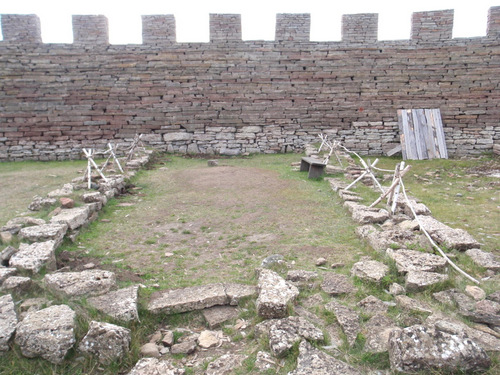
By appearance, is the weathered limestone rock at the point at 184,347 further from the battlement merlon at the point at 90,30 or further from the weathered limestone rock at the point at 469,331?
the battlement merlon at the point at 90,30

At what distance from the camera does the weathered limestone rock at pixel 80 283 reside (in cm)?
344

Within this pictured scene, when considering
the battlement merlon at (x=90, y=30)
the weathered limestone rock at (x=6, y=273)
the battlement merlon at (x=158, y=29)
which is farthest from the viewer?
the battlement merlon at (x=158, y=29)

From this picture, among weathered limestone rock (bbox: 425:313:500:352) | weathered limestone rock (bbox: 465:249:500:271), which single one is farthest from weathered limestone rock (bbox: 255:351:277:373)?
weathered limestone rock (bbox: 465:249:500:271)

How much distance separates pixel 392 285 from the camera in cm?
352

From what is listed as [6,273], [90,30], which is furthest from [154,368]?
[90,30]

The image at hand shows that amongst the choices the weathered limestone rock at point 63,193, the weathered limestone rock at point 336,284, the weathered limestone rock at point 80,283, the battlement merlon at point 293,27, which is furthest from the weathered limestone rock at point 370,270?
the battlement merlon at point 293,27

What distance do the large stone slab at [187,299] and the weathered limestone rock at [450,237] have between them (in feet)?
8.86

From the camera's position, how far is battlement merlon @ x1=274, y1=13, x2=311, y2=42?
12.3 m

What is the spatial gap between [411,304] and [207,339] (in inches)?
68.2

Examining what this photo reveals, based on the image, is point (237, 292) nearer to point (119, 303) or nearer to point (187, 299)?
point (187, 299)

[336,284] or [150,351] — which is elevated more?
[336,284]

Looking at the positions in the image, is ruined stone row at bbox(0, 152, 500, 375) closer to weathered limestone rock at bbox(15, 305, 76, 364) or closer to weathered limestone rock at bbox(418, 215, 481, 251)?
weathered limestone rock at bbox(15, 305, 76, 364)

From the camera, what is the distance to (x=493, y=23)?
12031 mm

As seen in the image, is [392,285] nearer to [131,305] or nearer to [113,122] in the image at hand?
[131,305]
